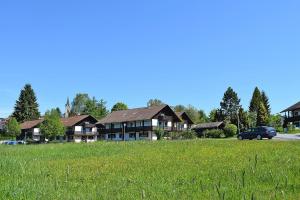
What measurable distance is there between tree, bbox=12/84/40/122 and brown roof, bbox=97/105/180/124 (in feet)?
118

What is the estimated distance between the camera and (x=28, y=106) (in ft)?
472

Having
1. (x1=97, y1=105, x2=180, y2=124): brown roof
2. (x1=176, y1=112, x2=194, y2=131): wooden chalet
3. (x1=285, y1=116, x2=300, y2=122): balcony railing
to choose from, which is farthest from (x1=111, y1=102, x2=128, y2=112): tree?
(x1=285, y1=116, x2=300, y2=122): balcony railing

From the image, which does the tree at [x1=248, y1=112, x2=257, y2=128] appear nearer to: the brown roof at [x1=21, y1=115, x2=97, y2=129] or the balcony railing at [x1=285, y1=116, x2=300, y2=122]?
the balcony railing at [x1=285, y1=116, x2=300, y2=122]

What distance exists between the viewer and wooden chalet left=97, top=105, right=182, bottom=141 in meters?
104

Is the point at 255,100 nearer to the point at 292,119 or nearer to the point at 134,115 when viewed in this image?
the point at 292,119

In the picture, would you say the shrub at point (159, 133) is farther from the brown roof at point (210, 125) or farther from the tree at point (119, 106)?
the tree at point (119, 106)

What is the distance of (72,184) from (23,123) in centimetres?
12828

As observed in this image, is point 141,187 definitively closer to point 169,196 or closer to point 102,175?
point 169,196

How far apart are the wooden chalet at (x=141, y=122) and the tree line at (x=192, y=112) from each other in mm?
13246

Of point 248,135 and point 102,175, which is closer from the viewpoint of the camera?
point 102,175

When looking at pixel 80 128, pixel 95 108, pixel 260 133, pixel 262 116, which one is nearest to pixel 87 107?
pixel 95 108

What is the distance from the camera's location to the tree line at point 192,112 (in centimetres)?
10762

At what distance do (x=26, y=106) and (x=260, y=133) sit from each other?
98469 mm

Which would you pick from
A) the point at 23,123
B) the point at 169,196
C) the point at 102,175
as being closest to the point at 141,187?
the point at 169,196
